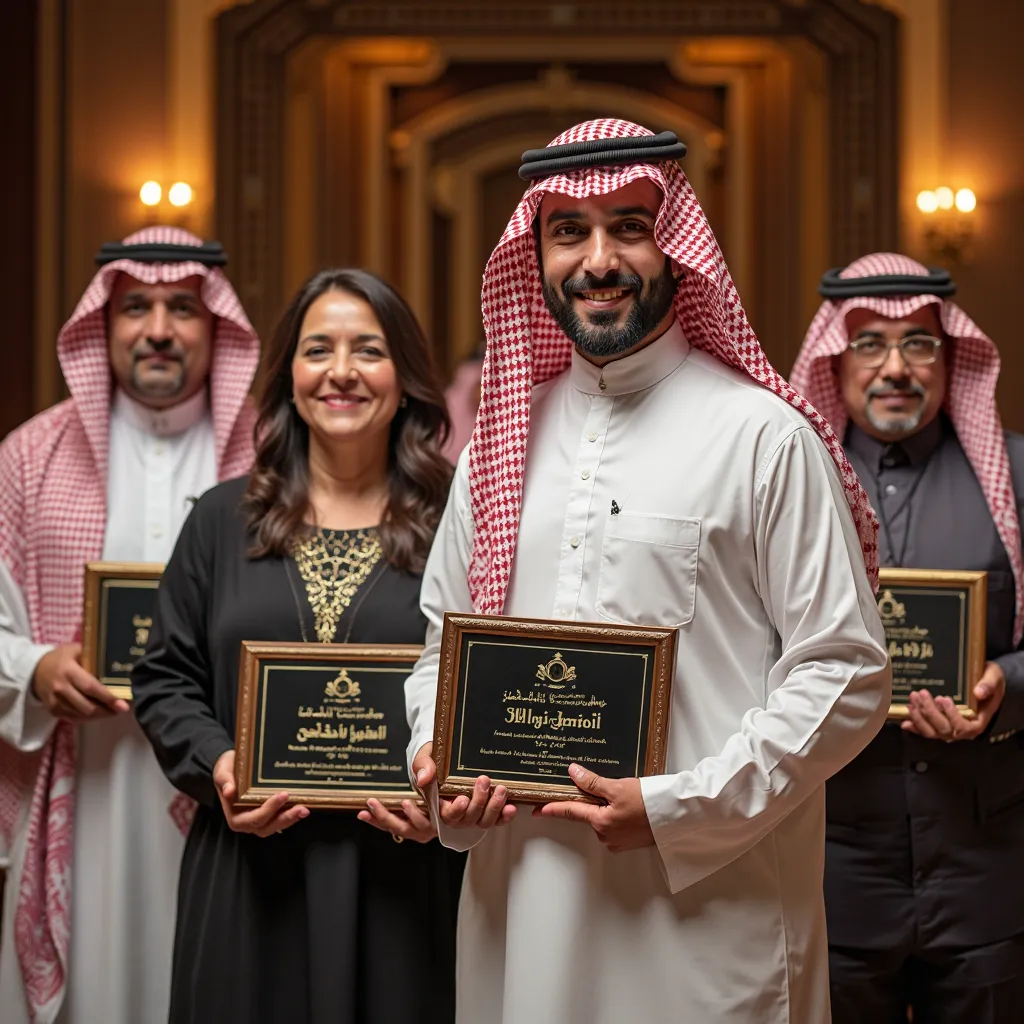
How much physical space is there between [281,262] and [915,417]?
508cm

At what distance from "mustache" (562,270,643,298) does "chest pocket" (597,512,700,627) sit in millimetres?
350

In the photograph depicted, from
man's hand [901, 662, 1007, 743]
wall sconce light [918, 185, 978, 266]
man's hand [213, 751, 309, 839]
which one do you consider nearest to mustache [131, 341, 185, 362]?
man's hand [213, 751, 309, 839]

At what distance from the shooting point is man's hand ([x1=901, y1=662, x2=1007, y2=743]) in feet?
8.55

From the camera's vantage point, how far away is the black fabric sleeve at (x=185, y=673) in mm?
2455

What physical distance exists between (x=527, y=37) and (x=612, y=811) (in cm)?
623

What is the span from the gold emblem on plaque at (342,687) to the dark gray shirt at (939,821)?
1051 mm

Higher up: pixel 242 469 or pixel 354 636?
pixel 242 469

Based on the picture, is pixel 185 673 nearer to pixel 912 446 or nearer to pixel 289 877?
pixel 289 877

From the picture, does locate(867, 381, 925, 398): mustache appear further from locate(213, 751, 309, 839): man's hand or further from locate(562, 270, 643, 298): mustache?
locate(213, 751, 309, 839): man's hand

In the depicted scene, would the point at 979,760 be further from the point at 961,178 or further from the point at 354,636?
the point at 961,178

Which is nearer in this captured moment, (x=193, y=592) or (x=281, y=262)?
(x=193, y=592)

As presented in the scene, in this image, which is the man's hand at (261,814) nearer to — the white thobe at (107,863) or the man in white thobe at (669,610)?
the man in white thobe at (669,610)

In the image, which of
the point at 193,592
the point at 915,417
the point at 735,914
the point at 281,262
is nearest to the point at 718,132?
the point at 281,262

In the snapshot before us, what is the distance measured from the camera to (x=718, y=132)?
826 centimetres
